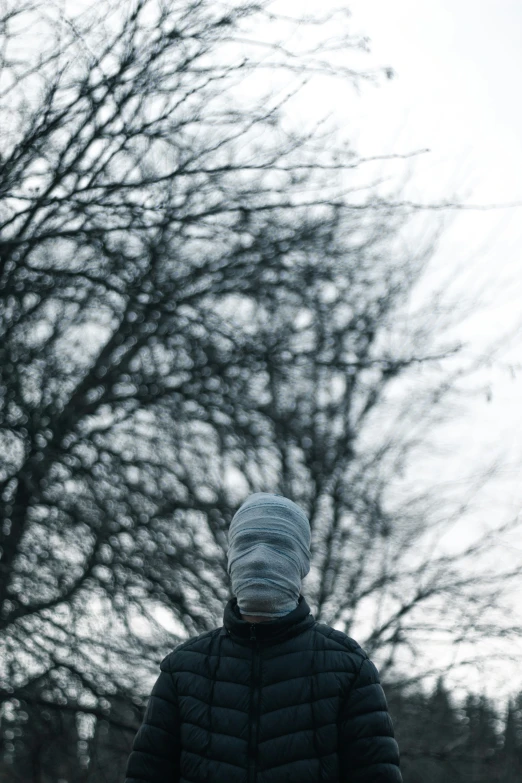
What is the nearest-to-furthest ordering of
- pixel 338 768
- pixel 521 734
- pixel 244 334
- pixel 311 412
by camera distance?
pixel 338 768 < pixel 244 334 < pixel 311 412 < pixel 521 734

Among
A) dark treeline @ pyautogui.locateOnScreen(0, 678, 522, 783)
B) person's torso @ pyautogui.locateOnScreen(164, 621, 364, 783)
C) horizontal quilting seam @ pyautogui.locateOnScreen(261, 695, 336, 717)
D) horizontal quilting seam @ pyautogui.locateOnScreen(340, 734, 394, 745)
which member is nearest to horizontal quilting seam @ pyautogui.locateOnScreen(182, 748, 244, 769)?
person's torso @ pyautogui.locateOnScreen(164, 621, 364, 783)

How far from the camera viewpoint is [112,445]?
18.1 feet

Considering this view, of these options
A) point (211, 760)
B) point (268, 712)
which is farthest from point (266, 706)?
point (211, 760)

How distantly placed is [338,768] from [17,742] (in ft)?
11.0

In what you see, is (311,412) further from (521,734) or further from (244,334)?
(521,734)

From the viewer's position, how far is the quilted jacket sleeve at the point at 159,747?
192 cm

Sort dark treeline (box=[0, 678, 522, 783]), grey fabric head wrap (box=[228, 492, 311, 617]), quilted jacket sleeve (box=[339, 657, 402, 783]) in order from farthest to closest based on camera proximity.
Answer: dark treeline (box=[0, 678, 522, 783]), grey fabric head wrap (box=[228, 492, 311, 617]), quilted jacket sleeve (box=[339, 657, 402, 783])

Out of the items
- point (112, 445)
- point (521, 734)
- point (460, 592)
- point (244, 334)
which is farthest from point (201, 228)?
point (521, 734)

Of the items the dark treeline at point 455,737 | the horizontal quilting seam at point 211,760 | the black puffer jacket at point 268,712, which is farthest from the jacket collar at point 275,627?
the dark treeline at point 455,737

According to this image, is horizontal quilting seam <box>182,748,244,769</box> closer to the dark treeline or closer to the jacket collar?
the jacket collar

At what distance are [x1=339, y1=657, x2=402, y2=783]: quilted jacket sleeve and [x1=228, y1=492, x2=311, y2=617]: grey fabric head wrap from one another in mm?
226

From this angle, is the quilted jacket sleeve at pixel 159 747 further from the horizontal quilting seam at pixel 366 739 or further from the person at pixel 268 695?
the horizontal quilting seam at pixel 366 739

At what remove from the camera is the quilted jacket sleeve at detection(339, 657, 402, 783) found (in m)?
1.79

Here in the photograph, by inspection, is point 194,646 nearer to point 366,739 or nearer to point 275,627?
point 275,627
